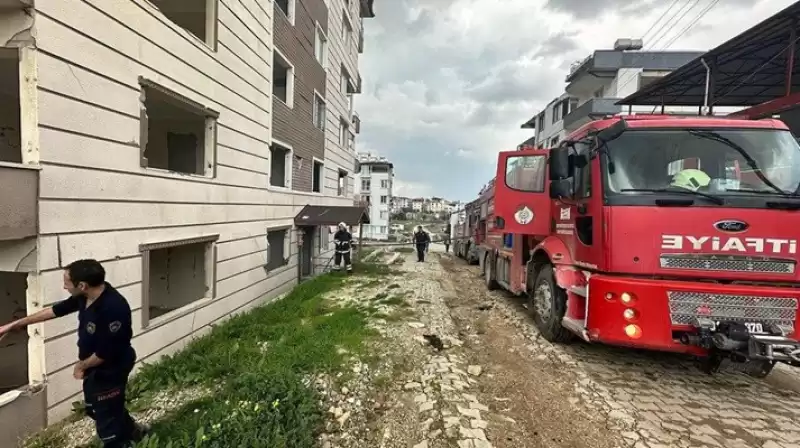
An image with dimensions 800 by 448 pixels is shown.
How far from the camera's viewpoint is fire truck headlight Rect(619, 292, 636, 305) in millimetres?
3945

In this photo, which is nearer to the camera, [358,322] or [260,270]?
[358,322]

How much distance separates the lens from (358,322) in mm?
6852

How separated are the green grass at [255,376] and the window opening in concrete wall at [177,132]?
9.94 feet

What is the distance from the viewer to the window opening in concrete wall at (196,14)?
6465mm

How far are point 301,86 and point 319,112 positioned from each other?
228 cm

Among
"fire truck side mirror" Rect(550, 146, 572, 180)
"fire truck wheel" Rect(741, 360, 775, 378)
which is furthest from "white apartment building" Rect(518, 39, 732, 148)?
"fire truck wheel" Rect(741, 360, 775, 378)

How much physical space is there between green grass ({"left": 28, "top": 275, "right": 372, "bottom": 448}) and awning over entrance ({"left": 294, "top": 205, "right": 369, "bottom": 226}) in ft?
12.2

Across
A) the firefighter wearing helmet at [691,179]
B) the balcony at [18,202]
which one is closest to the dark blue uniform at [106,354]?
the balcony at [18,202]

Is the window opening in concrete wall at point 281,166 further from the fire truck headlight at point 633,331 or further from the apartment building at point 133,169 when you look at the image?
the fire truck headlight at point 633,331

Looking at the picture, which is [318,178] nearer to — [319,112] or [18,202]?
[319,112]

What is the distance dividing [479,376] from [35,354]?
198 inches

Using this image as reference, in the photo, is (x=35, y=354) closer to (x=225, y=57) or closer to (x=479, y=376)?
(x=479, y=376)

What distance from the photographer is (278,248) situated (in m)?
10.5

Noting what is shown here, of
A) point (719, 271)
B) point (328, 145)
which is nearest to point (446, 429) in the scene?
point (719, 271)
